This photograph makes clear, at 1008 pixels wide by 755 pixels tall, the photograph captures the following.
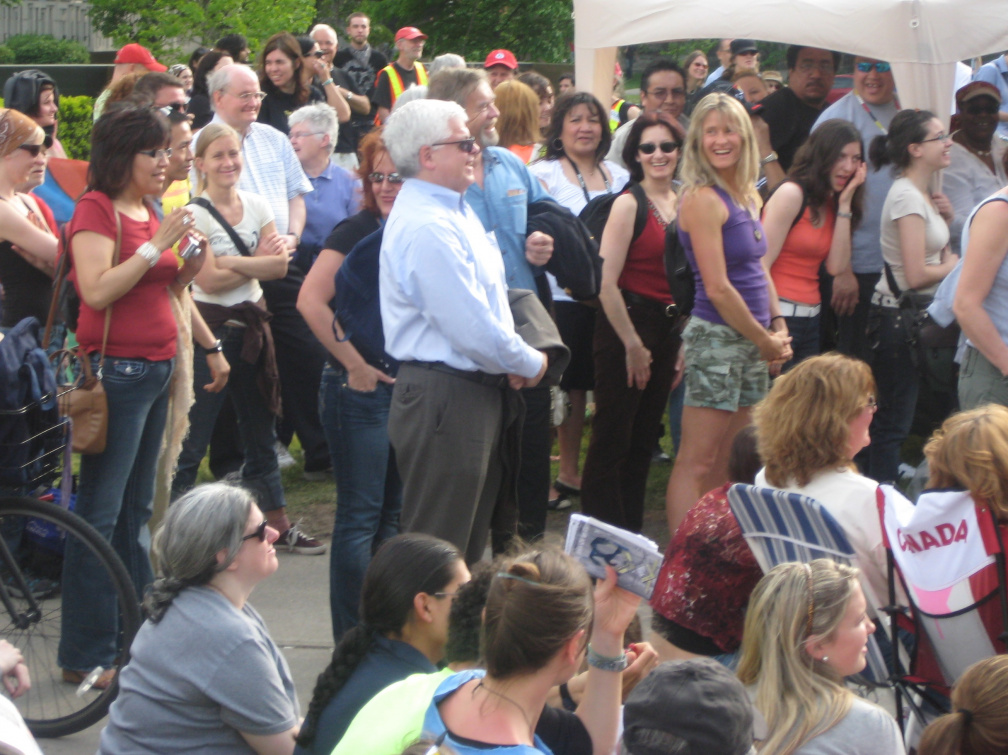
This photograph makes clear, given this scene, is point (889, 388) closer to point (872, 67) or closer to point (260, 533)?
point (872, 67)

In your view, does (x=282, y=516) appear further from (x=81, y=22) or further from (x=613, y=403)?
(x=81, y=22)

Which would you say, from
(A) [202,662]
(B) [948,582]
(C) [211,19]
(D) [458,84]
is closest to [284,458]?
(D) [458,84]

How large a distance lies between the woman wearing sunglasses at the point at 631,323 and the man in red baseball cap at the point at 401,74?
5540 mm

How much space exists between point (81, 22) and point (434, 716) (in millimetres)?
32469

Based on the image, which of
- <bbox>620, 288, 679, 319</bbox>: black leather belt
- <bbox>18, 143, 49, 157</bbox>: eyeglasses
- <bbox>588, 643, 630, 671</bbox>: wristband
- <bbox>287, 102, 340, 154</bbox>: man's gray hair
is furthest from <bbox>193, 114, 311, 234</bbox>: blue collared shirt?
<bbox>588, 643, 630, 671</bbox>: wristband

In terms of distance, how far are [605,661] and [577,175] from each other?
3455 millimetres

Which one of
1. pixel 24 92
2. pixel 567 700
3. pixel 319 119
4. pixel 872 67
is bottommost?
pixel 567 700

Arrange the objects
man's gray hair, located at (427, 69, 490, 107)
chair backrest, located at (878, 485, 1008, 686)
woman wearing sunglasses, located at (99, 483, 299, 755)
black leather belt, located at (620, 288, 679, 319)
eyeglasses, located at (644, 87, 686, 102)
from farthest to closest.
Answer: eyeglasses, located at (644, 87, 686, 102) → black leather belt, located at (620, 288, 679, 319) → man's gray hair, located at (427, 69, 490, 107) → chair backrest, located at (878, 485, 1008, 686) → woman wearing sunglasses, located at (99, 483, 299, 755)

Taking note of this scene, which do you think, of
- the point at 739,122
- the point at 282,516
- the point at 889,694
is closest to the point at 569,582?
the point at 889,694

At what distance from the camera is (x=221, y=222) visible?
197 inches

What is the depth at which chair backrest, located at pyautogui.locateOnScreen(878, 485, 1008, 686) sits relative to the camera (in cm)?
273

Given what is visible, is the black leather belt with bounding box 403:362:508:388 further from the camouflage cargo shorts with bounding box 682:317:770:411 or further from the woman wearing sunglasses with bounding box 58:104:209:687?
the camouflage cargo shorts with bounding box 682:317:770:411

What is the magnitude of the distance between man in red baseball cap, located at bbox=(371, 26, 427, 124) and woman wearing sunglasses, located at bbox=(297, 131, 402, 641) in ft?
20.9

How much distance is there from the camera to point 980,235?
4039 millimetres
